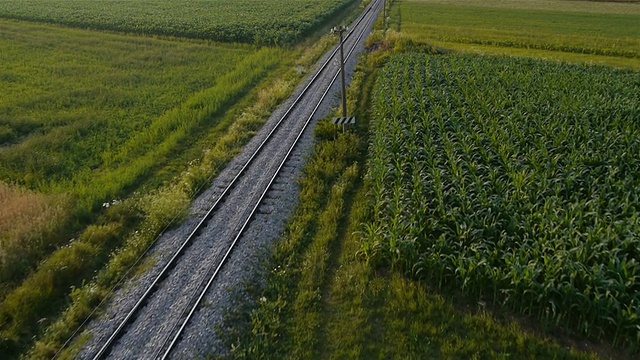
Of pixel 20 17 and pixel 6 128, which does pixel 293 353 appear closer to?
pixel 6 128

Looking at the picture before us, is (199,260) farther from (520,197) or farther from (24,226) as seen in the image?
(520,197)

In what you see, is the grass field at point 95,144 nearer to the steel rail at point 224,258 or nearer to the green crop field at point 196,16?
the steel rail at point 224,258

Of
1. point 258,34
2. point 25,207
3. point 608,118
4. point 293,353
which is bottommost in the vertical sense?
point 293,353

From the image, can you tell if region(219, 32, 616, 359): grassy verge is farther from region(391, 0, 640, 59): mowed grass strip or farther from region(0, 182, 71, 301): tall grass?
region(391, 0, 640, 59): mowed grass strip

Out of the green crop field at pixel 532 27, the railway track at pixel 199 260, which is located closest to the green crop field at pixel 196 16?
the green crop field at pixel 532 27

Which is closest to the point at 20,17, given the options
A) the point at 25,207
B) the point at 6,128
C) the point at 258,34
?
the point at 258,34

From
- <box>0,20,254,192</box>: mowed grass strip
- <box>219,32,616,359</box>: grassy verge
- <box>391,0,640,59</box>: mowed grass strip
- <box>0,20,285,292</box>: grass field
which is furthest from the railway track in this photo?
<box>391,0,640,59</box>: mowed grass strip
